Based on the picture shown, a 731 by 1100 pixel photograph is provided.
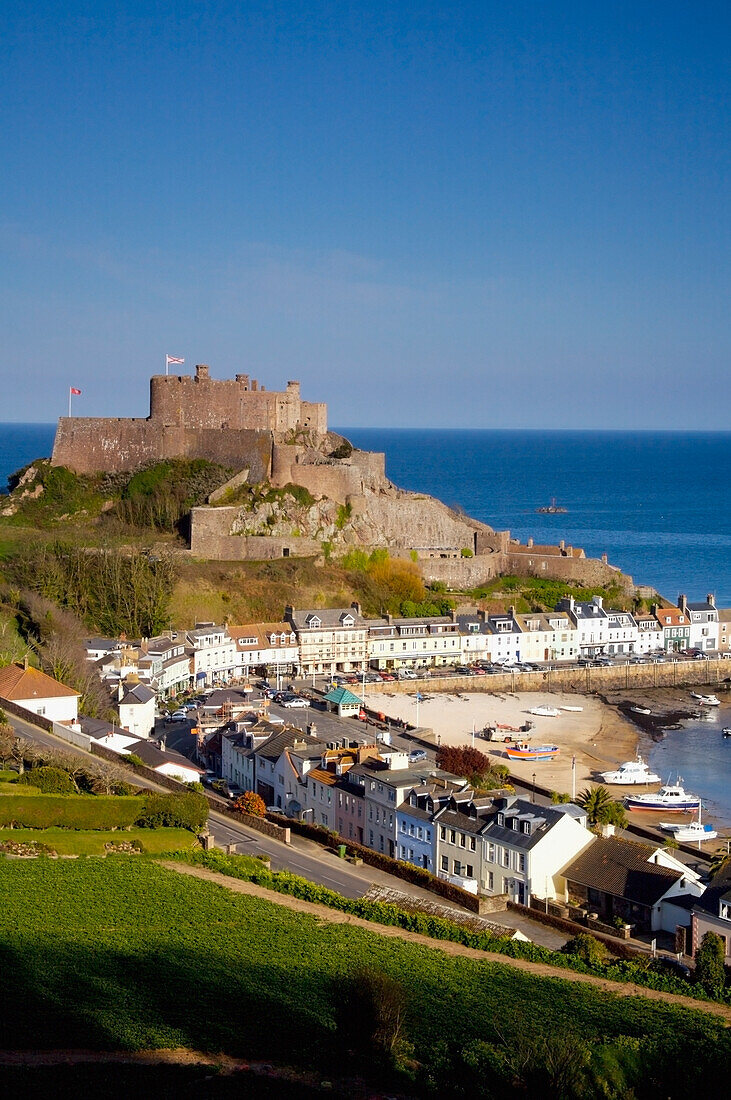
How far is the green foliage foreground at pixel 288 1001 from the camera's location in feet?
48.7

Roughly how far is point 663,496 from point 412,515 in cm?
8058

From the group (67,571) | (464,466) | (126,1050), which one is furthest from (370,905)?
(464,466)

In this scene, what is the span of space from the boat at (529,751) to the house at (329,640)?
10.4m

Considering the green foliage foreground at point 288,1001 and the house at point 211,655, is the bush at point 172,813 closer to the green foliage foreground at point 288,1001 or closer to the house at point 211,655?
the green foliage foreground at point 288,1001

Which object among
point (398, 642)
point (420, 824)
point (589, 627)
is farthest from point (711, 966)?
point (589, 627)

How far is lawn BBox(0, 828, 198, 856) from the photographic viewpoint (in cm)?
2316

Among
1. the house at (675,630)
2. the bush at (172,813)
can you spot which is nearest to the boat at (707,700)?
the house at (675,630)

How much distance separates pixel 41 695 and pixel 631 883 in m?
15.6

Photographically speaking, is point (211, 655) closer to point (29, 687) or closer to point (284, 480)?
point (284, 480)

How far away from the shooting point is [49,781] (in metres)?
24.3

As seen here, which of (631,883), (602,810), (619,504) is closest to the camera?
(631,883)

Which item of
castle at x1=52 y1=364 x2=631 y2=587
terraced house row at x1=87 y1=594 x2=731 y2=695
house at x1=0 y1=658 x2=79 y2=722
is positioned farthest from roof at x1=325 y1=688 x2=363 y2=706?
castle at x1=52 y1=364 x2=631 y2=587

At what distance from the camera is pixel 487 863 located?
2409 centimetres

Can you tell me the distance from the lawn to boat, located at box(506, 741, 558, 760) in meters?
15.3
